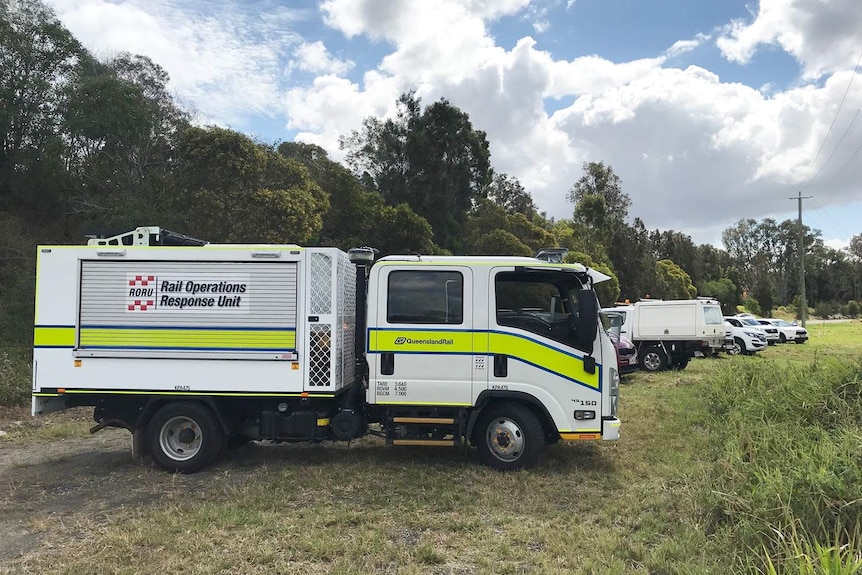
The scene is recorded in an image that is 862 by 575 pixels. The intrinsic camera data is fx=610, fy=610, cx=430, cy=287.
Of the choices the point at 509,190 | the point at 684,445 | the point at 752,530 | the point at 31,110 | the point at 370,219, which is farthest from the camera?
the point at 509,190

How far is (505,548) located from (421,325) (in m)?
2.68

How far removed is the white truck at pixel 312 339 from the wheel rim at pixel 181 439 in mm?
372

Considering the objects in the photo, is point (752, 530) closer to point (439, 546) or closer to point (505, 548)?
point (505, 548)

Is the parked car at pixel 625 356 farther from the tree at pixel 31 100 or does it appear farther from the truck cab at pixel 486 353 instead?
the tree at pixel 31 100

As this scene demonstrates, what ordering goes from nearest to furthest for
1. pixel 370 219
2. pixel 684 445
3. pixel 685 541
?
pixel 685 541 < pixel 684 445 < pixel 370 219

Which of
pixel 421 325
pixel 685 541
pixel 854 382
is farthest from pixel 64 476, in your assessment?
pixel 854 382

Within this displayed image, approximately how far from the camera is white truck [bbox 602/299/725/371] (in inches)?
727

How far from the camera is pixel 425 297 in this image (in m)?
6.89

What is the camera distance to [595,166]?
49.2 meters

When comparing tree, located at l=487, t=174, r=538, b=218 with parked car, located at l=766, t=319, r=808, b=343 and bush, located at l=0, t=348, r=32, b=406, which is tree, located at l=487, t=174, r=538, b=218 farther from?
bush, located at l=0, t=348, r=32, b=406

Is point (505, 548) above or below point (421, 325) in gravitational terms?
below

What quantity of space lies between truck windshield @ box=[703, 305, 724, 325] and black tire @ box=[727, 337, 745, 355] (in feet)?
19.5

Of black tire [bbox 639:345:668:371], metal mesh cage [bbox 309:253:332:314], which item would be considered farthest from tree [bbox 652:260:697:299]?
metal mesh cage [bbox 309:253:332:314]

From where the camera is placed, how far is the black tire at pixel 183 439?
697 cm
